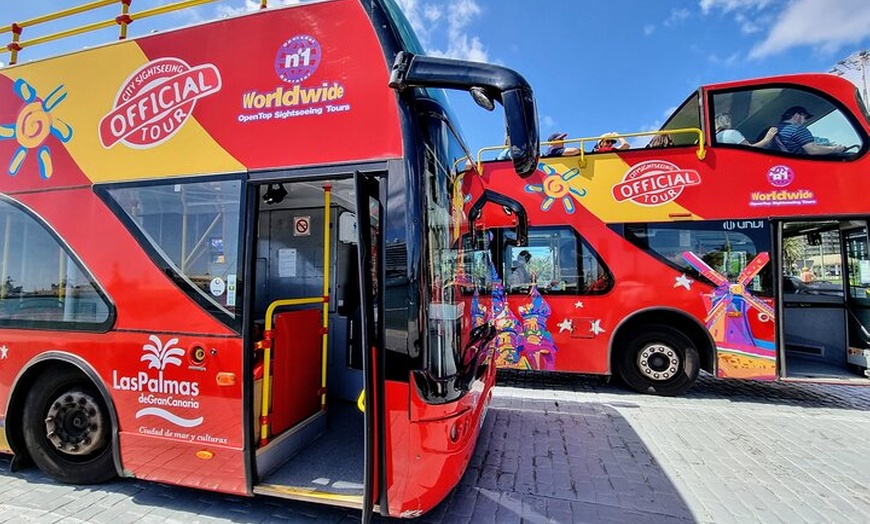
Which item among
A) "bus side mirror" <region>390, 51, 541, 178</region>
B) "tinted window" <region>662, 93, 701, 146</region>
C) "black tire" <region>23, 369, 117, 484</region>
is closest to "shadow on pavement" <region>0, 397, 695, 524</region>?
"black tire" <region>23, 369, 117, 484</region>

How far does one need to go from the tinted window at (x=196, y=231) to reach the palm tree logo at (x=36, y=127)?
0.97 metres

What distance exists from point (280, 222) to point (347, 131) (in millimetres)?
2676

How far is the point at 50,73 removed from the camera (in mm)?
3447

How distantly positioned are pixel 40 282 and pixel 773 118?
8.53 m

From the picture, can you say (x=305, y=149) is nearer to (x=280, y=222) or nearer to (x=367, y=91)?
(x=367, y=91)

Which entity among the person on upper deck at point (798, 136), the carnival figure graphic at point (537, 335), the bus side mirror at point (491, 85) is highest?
the person on upper deck at point (798, 136)

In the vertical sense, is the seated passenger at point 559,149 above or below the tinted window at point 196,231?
above

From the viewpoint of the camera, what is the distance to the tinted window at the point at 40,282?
3154mm

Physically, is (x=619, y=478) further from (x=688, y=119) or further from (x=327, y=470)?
(x=688, y=119)

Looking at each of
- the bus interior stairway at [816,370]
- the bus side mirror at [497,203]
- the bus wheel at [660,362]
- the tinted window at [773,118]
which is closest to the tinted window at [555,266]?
the bus wheel at [660,362]

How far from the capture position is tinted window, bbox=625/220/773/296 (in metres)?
5.62

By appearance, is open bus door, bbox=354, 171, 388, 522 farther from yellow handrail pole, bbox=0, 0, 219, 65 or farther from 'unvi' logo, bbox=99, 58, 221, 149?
yellow handrail pole, bbox=0, 0, 219, 65

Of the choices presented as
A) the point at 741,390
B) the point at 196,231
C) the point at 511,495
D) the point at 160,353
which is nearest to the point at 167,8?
the point at 196,231

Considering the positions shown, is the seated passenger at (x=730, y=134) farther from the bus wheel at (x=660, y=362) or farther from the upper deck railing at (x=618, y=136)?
the bus wheel at (x=660, y=362)
